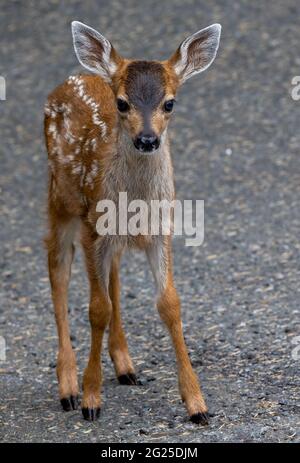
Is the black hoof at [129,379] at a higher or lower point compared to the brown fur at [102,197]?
lower

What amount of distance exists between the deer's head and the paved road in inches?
61.9

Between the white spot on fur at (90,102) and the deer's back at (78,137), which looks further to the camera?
the white spot on fur at (90,102)

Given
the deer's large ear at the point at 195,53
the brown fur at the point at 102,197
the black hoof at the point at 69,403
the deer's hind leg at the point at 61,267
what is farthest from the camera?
the deer's hind leg at the point at 61,267

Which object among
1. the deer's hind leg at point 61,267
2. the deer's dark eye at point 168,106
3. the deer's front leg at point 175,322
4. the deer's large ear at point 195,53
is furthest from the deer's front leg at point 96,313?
the deer's large ear at point 195,53

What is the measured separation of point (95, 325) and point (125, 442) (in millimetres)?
781

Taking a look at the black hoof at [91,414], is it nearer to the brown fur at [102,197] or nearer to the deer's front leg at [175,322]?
the brown fur at [102,197]

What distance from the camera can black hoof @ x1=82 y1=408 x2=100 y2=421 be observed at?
6248 millimetres

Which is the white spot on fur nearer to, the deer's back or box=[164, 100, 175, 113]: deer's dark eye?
the deer's back

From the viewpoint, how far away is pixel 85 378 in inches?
250

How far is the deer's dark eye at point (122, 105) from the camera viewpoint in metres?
6.05

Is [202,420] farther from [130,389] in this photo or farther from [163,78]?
[163,78]

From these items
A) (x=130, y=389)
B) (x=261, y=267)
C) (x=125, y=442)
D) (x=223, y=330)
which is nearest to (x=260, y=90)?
(x=261, y=267)

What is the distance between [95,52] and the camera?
21.2ft

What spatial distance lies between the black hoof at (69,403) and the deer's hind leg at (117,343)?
410 millimetres
